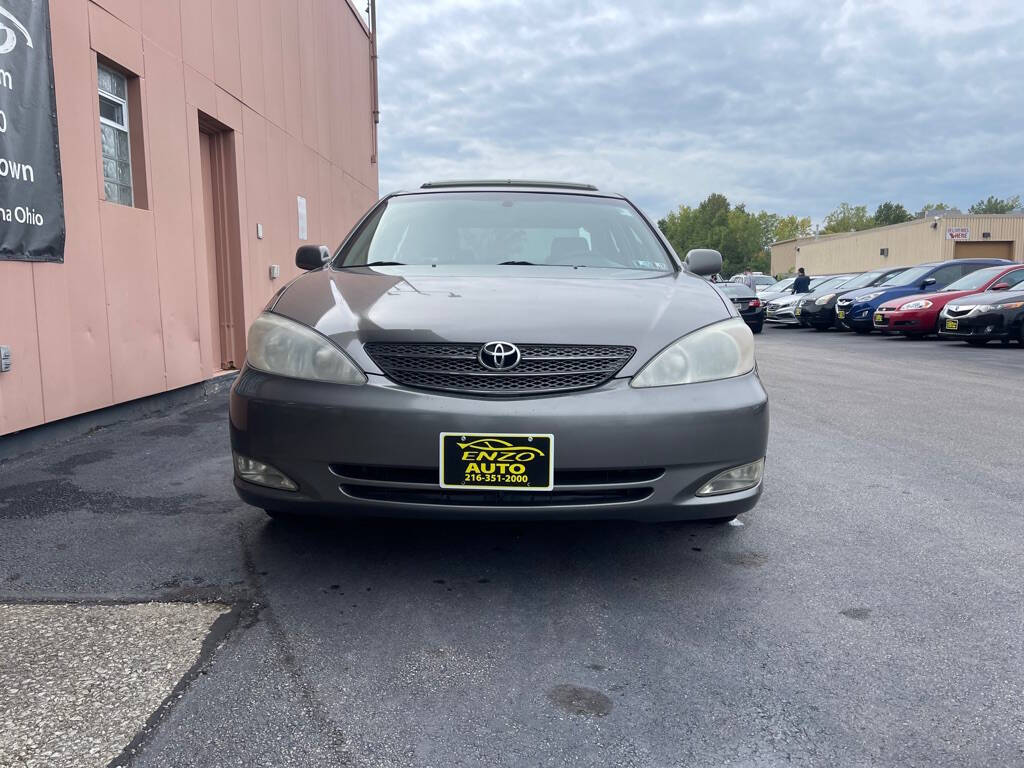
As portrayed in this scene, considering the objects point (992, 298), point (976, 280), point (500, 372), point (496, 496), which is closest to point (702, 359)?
point (500, 372)

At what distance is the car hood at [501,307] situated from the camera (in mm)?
2562

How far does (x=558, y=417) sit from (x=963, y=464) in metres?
3.29

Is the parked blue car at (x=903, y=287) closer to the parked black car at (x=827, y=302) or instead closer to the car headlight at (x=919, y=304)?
the parked black car at (x=827, y=302)

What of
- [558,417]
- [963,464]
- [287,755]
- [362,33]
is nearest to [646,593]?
[558,417]

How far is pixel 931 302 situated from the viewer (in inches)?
573

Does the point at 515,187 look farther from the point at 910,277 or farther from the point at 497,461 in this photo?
the point at 910,277

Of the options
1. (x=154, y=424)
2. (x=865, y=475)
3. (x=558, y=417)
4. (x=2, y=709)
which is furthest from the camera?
(x=154, y=424)

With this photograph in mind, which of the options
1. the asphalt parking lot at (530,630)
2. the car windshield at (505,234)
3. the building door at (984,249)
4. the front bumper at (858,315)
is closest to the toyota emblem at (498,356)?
the asphalt parking lot at (530,630)

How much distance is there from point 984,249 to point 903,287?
29.0 meters

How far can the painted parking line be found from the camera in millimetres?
1790

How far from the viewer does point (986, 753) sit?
1.76 m

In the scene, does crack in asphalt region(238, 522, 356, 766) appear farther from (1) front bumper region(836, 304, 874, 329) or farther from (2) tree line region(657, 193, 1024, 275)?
(2) tree line region(657, 193, 1024, 275)

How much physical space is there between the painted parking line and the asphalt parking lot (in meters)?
0.01

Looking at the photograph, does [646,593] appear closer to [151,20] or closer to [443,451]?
[443,451]
